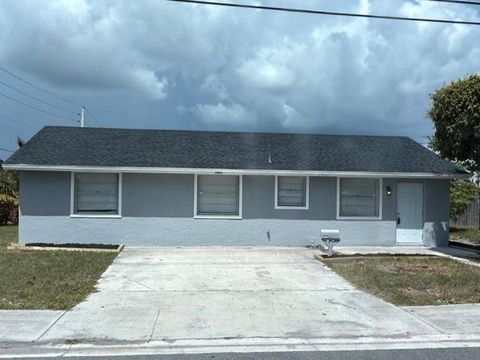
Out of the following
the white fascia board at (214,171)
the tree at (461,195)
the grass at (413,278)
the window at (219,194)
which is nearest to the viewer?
the grass at (413,278)

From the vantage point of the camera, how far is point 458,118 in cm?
1684

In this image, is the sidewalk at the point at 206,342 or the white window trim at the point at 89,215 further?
the white window trim at the point at 89,215

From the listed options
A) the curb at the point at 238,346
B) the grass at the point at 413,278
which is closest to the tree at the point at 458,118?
the grass at the point at 413,278

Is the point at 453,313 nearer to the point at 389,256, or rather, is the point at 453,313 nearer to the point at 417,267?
the point at 417,267

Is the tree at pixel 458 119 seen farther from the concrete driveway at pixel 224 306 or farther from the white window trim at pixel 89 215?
the white window trim at pixel 89 215

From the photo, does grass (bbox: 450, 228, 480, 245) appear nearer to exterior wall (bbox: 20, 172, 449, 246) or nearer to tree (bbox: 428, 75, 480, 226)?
exterior wall (bbox: 20, 172, 449, 246)

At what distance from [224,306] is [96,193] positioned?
9912mm

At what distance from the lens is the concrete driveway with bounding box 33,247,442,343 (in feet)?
28.2

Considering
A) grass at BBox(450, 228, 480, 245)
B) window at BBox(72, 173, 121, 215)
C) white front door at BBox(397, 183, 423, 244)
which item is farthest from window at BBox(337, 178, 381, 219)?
window at BBox(72, 173, 121, 215)

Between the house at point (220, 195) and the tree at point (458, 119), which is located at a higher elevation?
the tree at point (458, 119)

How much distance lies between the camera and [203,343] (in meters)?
8.01

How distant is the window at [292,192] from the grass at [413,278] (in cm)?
371

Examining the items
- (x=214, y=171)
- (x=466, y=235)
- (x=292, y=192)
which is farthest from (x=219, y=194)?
(x=466, y=235)

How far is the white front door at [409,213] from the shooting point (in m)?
19.9
